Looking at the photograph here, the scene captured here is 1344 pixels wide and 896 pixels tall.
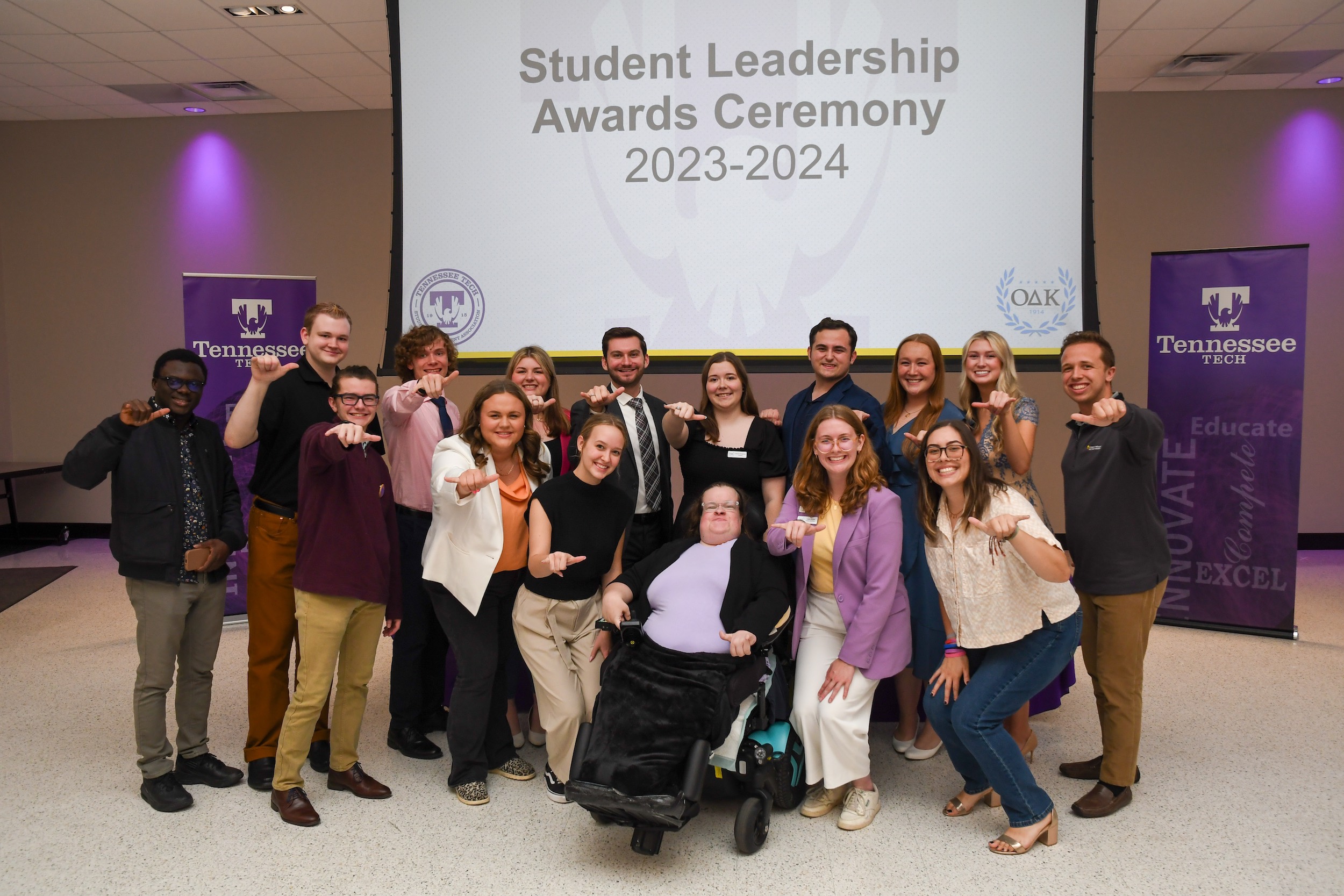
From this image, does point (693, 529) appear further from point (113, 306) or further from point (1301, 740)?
point (113, 306)

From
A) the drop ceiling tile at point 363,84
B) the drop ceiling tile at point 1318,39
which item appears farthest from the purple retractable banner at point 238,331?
the drop ceiling tile at point 1318,39

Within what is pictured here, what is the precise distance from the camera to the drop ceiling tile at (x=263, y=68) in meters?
5.91

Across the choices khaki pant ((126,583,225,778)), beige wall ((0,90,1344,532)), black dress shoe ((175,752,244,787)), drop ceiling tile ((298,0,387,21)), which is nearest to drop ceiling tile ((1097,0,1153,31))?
beige wall ((0,90,1344,532))

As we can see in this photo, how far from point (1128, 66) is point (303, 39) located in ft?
18.5

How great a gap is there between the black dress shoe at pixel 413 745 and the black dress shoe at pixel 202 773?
0.56 metres

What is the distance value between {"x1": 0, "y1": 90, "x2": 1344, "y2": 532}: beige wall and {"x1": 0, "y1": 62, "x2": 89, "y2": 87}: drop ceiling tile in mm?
870

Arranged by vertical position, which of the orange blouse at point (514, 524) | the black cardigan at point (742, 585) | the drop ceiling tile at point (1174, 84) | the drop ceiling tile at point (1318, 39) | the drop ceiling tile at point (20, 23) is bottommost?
the black cardigan at point (742, 585)

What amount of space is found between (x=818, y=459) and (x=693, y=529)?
1.63 ft

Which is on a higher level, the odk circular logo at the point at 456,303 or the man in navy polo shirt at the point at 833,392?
the odk circular logo at the point at 456,303

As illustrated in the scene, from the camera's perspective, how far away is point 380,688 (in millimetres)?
3998

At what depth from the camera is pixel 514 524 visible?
2.89m

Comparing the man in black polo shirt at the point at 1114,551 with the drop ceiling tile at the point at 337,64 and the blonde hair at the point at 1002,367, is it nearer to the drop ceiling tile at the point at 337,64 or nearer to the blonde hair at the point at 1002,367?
the blonde hair at the point at 1002,367

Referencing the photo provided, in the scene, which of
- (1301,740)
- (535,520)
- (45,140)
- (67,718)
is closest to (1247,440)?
(1301,740)

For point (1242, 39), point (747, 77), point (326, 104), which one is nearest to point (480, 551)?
point (747, 77)
